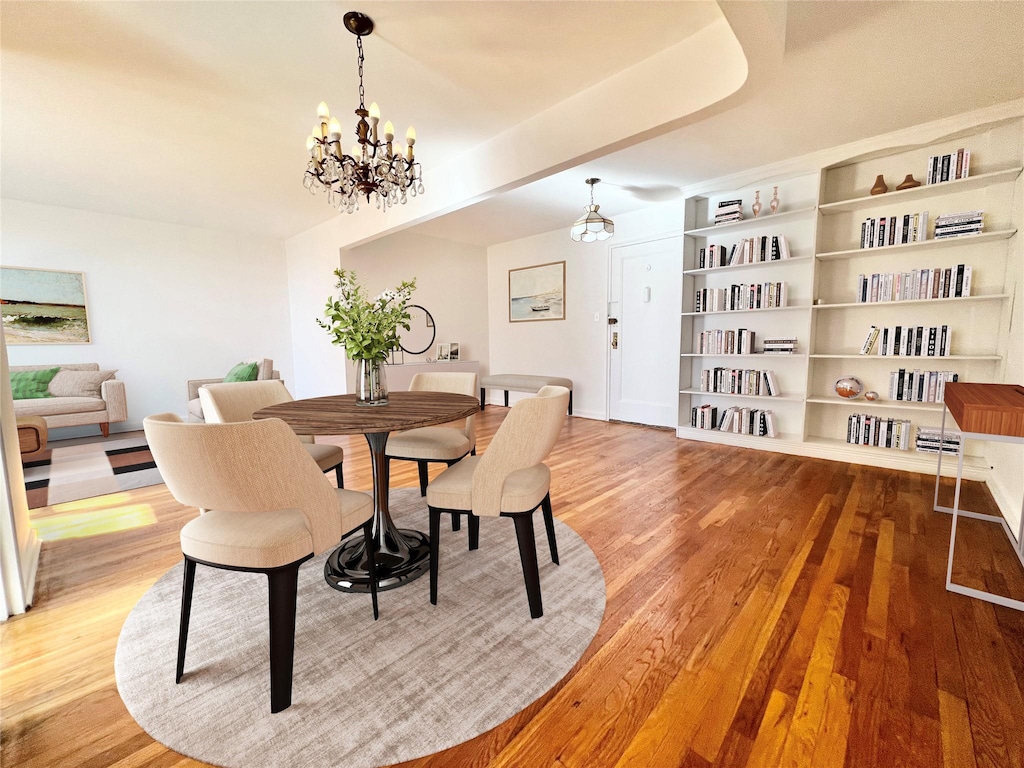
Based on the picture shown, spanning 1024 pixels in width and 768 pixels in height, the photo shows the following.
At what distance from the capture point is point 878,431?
344 centimetres

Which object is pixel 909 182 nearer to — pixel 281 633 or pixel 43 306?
pixel 281 633

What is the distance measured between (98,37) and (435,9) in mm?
1679

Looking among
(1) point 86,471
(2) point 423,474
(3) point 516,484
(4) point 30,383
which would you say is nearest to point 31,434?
(1) point 86,471

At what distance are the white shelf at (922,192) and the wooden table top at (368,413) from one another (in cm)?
349

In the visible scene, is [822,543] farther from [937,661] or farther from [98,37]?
[98,37]

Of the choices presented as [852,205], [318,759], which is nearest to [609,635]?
[318,759]

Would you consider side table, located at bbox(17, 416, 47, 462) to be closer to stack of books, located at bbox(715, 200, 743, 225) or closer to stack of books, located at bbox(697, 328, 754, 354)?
stack of books, located at bbox(697, 328, 754, 354)

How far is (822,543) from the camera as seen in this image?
219 cm

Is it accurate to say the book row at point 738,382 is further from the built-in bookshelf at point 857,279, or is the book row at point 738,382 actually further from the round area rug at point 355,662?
the round area rug at point 355,662

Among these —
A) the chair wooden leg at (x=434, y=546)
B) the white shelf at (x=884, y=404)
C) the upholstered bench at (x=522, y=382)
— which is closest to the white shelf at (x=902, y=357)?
the white shelf at (x=884, y=404)

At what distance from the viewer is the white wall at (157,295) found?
15.4 feet

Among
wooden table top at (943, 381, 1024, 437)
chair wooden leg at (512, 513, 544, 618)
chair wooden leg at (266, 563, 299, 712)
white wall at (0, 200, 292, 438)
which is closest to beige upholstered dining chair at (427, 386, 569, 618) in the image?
chair wooden leg at (512, 513, 544, 618)

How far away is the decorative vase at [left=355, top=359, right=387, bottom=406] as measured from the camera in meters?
2.02

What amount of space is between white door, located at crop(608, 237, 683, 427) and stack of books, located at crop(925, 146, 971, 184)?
6.27 ft
